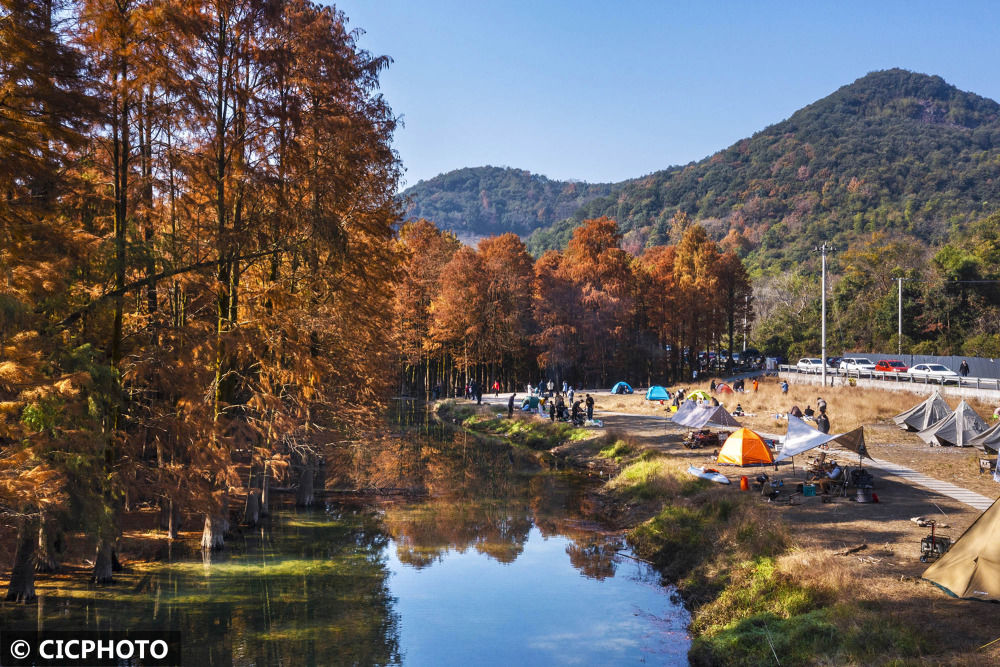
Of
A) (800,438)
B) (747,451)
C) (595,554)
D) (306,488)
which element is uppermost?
(800,438)

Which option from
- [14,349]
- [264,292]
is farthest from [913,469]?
[14,349]

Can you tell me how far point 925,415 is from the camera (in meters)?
35.4

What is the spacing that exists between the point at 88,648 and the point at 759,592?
14240 millimetres

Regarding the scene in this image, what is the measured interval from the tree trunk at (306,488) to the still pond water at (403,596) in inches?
22.7

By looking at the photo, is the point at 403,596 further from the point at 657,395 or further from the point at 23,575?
the point at 657,395

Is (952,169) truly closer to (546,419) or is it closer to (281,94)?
(546,419)

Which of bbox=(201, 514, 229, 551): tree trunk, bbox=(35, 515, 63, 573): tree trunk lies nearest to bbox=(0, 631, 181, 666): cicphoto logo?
bbox=(35, 515, 63, 573): tree trunk

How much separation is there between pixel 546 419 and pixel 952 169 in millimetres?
171783

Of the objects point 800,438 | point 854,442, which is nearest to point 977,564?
point 854,442

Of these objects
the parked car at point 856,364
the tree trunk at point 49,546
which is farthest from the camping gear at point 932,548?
the parked car at point 856,364

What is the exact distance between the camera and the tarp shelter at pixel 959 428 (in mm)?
30125

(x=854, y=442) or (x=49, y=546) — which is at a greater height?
(x=854, y=442)

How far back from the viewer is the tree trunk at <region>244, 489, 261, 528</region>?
24438 millimetres
